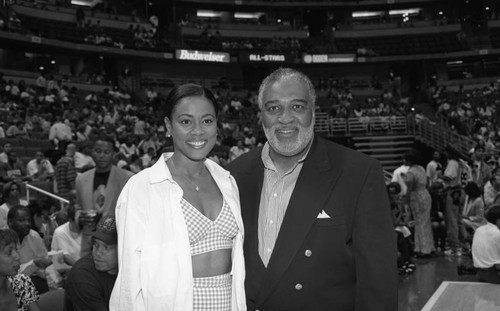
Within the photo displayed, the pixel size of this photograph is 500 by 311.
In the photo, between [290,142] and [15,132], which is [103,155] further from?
[15,132]

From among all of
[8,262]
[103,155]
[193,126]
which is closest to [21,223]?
[103,155]

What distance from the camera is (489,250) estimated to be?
657 centimetres

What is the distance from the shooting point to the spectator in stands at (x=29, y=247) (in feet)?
17.6

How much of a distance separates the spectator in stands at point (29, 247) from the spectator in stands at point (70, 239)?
214 mm

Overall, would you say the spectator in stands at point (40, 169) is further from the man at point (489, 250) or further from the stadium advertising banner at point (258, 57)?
the stadium advertising banner at point (258, 57)

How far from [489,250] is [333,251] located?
183 inches

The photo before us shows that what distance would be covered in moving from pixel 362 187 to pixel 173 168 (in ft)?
2.81

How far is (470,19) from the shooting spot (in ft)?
119

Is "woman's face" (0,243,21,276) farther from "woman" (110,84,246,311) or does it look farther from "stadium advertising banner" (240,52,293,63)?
"stadium advertising banner" (240,52,293,63)

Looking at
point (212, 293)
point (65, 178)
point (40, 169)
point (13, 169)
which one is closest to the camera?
point (212, 293)

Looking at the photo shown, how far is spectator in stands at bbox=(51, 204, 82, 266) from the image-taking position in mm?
5793

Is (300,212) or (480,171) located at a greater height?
(300,212)

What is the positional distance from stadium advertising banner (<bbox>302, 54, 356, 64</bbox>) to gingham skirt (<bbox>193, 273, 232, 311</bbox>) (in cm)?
3188

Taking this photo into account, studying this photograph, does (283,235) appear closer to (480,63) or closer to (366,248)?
(366,248)
